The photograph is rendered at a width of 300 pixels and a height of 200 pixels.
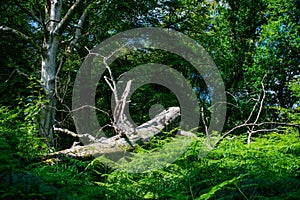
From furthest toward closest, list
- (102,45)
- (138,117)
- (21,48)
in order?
(138,117) < (102,45) < (21,48)

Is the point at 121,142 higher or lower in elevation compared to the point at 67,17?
lower

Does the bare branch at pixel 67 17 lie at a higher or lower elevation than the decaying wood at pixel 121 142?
higher

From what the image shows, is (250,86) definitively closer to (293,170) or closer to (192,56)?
(192,56)

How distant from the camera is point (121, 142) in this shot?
452 centimetres

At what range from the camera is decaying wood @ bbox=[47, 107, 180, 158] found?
4.19m

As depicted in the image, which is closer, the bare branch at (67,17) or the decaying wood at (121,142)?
the decaying wood at (121,142)

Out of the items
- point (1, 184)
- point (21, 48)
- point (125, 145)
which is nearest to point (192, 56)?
point (21, 48)

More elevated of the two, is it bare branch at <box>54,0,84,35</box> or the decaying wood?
bare branch at <box>54,0,84,35</box>

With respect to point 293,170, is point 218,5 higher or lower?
higher

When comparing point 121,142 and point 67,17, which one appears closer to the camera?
point 121,142

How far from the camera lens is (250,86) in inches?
487

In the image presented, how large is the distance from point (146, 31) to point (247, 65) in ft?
16.1

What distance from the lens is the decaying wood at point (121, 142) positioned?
4.19m

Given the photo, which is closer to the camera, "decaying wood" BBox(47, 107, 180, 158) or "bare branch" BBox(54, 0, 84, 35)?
"decaying wood" BBox(47, 107, 180, 158)
